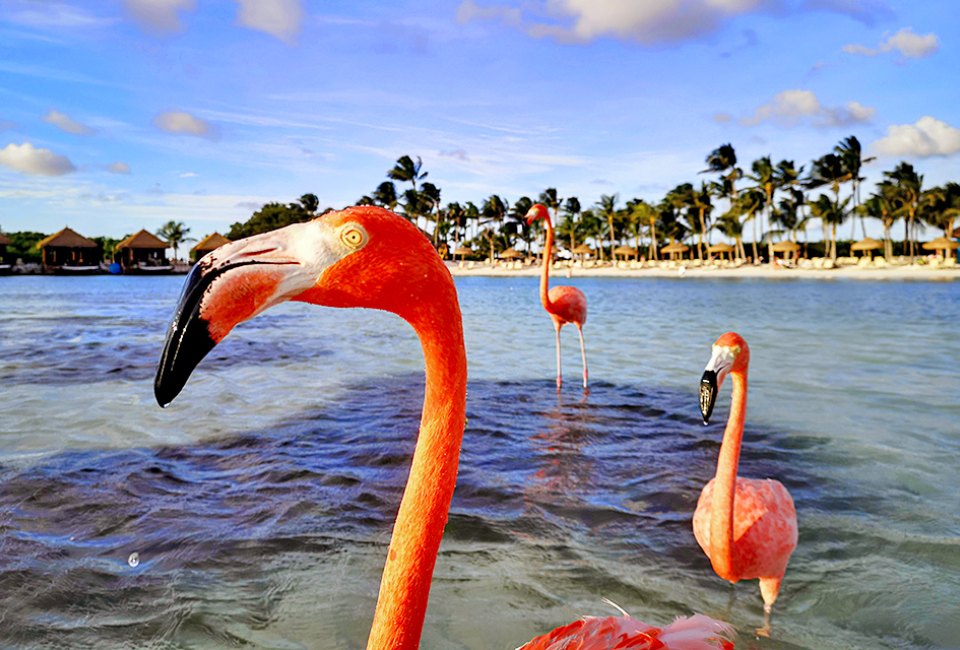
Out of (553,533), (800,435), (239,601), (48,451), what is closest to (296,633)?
(239,601)

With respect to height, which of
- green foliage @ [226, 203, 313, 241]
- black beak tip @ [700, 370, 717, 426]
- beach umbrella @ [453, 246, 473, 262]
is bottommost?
black beak tip @ [700, 370, 717, 426]

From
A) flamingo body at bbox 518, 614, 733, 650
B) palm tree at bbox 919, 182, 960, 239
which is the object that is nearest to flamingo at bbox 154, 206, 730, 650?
flamingo body at bbox 518, 614, 733, 650

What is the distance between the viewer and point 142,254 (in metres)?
80.9

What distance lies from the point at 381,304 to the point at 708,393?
86.6 inches

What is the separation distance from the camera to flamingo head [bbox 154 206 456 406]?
3.54 ft

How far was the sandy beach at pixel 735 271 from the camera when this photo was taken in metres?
52.3

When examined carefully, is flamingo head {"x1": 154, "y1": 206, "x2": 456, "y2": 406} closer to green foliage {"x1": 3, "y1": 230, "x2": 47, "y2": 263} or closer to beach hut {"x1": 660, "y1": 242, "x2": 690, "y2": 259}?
beach hut {"x1": 660, "y1": 242, "x2": 690, "y2": 259}

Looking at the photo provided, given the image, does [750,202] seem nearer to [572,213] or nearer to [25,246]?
[572,213]

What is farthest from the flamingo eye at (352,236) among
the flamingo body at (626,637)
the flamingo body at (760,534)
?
the flamingo body at (760,534)

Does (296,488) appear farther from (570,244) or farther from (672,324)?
(570,244)

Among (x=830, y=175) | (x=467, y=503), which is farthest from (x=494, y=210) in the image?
(x=467, y=503)

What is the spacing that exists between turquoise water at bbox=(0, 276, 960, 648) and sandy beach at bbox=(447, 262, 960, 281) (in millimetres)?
26605

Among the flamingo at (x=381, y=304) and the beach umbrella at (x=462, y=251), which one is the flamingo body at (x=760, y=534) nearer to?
the flamingo at (x=381, y=304)

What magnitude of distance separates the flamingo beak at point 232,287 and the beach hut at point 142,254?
7864 centimetres
